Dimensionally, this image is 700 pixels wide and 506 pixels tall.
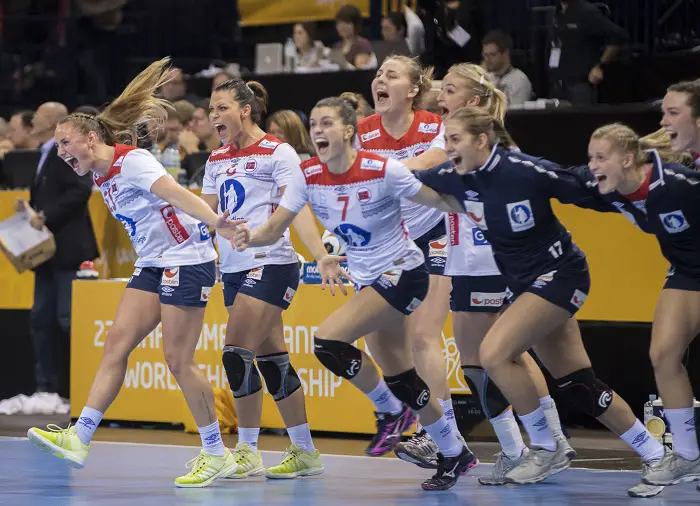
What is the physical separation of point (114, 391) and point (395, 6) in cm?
718

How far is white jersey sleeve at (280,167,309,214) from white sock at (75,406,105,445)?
1.44m

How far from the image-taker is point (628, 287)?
8.80 meters

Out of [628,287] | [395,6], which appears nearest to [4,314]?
[395,6]

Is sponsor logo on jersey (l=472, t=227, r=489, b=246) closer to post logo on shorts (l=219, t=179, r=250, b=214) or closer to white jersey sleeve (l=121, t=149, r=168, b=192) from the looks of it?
Result: post logo on shorts (l=219, t=179, r=250, b=214)

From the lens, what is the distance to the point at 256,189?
6.81 meters

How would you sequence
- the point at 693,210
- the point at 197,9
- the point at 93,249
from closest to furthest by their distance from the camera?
the point at 693,210 < the point at 93,249 < the point at 197,9

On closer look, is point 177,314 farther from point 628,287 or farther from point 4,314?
point 4,314

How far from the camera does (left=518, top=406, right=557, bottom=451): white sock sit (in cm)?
637

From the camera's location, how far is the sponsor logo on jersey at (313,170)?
21.0 feet

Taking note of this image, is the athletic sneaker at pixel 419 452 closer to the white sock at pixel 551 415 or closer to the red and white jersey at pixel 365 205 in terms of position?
the white sock at pixel 551 415

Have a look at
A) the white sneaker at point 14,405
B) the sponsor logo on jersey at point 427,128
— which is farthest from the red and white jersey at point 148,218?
the white sneaker at point 14,405

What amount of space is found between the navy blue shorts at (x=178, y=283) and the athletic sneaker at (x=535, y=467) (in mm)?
1822

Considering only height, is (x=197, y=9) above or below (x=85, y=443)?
above

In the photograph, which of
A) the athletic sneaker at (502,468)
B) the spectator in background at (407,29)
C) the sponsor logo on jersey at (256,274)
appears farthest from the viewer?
the spectator in background at (407,29)
